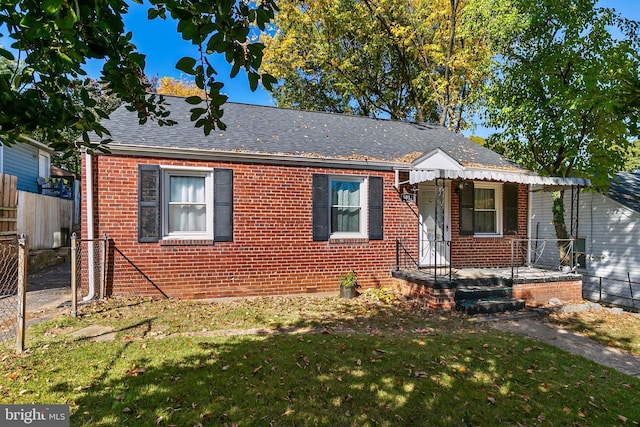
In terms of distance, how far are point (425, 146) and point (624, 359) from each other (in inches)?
279

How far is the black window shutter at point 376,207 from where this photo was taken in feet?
29.5

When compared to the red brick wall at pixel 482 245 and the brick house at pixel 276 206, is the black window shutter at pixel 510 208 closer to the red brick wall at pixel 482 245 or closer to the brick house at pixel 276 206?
the brick house at pixel 276 206

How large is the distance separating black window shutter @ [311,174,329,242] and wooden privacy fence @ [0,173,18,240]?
889cm

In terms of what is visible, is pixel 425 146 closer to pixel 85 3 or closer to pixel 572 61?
pixel 572 61

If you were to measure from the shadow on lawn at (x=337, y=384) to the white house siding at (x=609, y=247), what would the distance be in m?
8.97

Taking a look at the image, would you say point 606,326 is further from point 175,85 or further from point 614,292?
point 175,85

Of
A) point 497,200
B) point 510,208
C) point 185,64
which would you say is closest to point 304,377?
point 185,64

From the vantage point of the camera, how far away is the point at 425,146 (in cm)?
1073

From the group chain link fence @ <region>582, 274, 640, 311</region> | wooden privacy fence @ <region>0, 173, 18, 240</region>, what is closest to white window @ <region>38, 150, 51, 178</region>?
wooden privacy fence @ <region>0, 173, 18, 240</region>

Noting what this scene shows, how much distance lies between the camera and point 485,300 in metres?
7.68

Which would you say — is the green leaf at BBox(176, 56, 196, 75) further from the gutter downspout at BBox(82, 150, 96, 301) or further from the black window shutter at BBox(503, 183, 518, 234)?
the black window shutter at BBox(503, 183, 518, 234)

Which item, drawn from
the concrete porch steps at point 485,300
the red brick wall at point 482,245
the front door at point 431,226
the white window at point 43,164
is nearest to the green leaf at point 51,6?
the concrete porch steps at point 485,300

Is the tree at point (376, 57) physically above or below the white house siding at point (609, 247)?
above

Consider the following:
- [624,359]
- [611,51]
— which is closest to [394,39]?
[611,51]
